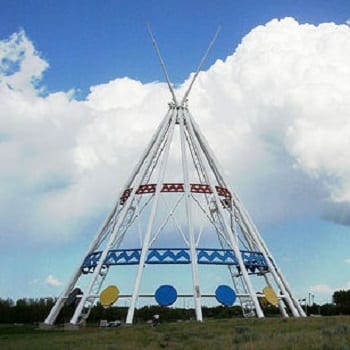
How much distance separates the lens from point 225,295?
3812 cm

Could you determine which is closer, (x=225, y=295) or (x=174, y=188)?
(x=225, y=295)

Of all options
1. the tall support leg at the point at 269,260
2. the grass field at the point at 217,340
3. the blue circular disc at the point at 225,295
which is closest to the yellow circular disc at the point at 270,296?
the tall support leg at the point at 269,260

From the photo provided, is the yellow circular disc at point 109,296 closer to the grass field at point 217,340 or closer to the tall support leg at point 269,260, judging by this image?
the grass field at point 217,340

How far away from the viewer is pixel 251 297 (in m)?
39.7

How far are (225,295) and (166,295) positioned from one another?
144 inches

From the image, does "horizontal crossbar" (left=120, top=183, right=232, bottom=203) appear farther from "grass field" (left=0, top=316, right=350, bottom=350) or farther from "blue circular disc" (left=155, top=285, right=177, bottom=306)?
"grass field" (left=0, top=316, right=350, bottom=350)

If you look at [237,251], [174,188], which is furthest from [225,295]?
[174,188]

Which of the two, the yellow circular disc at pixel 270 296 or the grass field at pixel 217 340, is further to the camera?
the yellow circular disc at pixel 270 296

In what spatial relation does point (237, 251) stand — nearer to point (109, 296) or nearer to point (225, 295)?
point (225, 295)

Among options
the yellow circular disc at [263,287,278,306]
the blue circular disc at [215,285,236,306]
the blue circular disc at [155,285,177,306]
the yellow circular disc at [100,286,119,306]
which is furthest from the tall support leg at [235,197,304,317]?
the yellow circular disc at [100,286,119,306]

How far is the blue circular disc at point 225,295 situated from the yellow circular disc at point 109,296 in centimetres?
635

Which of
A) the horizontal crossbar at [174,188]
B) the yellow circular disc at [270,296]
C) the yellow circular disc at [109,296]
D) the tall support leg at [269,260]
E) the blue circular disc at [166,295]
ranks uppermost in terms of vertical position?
the horizontal crossbar at [174,188]

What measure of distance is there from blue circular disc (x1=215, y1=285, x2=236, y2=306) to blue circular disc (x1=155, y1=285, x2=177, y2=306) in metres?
2.71

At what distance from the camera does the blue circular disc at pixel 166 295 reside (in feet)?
123
